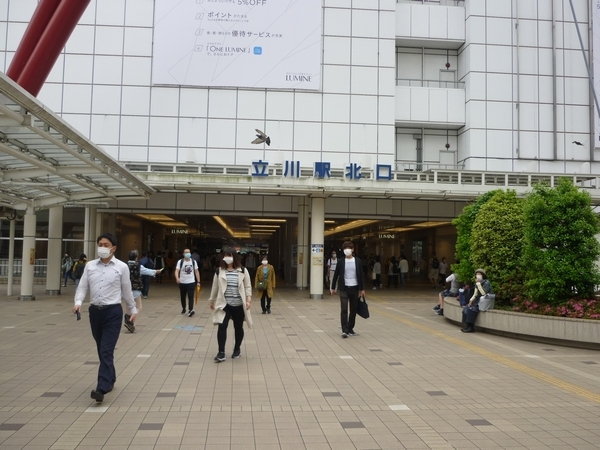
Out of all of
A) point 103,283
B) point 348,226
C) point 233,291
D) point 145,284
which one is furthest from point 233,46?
point 103,283

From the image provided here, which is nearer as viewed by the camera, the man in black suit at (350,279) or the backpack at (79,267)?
the man in black suit at (350,279)

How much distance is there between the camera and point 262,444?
15.9 feet

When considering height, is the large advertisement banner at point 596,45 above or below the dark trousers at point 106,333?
above

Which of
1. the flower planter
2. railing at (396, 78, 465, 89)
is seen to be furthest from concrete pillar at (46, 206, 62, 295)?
railing at (396, 78, 465, 89)

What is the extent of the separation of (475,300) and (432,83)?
18.7 metres

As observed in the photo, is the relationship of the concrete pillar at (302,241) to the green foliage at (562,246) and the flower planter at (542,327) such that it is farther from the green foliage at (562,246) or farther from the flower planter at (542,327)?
the green foliage at (562,246)

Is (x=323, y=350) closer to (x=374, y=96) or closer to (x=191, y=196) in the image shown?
(x=191, y=196)

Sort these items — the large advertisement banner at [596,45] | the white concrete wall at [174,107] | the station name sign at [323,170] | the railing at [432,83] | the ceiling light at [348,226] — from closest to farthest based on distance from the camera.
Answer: the station name sign at [323,170]
the white concrete wall at [174,107]
the large advertisement banner at [596,45]
the railing at [432,83]
the ceiling light at [348,226]

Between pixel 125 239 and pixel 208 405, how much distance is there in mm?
24221

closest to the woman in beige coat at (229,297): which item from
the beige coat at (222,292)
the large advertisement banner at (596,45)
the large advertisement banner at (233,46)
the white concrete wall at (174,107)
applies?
the beige coat at (222,292)

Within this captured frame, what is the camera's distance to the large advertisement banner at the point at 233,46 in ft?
86.2

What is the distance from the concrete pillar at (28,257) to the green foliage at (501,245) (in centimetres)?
1321

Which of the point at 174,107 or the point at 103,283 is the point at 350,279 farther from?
the point at 174,107

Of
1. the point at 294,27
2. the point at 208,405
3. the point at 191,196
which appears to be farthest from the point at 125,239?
the point at 208,405
